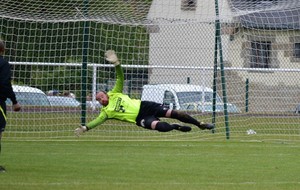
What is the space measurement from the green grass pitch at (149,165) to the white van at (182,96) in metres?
1.99

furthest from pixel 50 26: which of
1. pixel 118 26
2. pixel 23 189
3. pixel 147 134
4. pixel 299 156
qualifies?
pixel 23 189

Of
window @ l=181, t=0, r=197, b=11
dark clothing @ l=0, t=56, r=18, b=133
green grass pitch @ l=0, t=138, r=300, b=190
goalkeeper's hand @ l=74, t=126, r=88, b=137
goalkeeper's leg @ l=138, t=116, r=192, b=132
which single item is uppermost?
window @ l=181, t=0, r=197, b=11

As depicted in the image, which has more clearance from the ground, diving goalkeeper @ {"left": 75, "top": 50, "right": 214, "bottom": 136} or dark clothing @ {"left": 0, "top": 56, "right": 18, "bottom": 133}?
dark clothing @ {"left": 0, "top": 56, "right": 18, "bottom": 133}

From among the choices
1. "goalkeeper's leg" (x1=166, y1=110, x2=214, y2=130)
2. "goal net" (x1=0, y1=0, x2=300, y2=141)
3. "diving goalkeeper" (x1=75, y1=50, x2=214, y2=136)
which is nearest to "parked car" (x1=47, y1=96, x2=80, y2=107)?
"goal net" (x1=0, y1=0, x2=300, y2=141)

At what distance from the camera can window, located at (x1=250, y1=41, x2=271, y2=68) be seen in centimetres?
2342

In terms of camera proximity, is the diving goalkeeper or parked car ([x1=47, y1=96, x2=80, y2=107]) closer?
the diving goalkeeper

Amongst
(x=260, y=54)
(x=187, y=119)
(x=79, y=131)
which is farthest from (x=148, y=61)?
(x=79, y=131)

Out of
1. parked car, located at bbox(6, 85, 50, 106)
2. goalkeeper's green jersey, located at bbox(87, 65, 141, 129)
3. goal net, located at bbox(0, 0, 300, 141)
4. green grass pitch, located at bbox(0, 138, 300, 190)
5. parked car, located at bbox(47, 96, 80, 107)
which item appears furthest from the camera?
parked car, located at bbox(6, 85, 50, 106)

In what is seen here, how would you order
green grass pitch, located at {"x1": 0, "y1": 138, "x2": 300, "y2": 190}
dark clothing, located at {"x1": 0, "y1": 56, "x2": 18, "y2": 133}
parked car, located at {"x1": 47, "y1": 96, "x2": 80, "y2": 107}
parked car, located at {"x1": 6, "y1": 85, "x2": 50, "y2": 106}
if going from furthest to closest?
parked car, located at {"x1": 6, "y1": 85, "x2": 50, "y2": 106}, parked car, located at {"x1": 47, "y1": 96, "x2": 80, "y2": 107}, dark clothing, located at {"x1": 0, "y1": 56, "x2": 18, "y2": 133}, green grass pitch, located at {"x1": 0, "y1": 138, "x2": 300, "y2": 190}

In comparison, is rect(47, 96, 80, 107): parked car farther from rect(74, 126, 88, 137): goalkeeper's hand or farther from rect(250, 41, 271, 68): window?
rect(74, 126, 88, 137): goalkeeper's hand

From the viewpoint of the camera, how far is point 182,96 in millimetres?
23562

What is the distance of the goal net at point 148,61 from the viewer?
22156mm

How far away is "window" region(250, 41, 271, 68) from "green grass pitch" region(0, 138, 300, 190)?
3.08 metres

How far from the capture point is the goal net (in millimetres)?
22156
